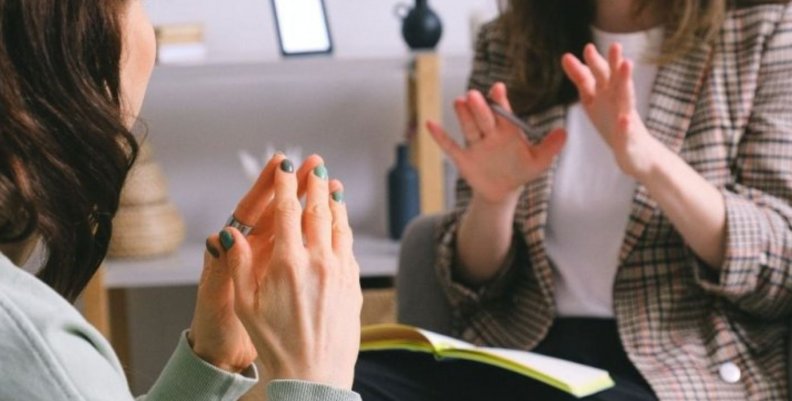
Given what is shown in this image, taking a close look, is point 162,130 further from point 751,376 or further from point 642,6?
point 751,376

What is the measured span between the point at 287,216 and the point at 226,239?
76mm

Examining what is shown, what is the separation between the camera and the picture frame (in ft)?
8.04

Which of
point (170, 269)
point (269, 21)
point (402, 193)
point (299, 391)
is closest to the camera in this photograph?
point (299, 391)

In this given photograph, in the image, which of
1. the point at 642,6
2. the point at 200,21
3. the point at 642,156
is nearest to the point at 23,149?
the point at 642,156

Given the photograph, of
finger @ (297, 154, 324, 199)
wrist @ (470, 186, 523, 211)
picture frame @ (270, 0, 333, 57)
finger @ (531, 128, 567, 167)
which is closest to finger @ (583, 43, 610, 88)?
finger @ (531, 128, 567, 167)

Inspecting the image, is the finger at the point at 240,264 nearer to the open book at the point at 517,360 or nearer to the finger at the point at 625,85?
the open book at the point at 517,360

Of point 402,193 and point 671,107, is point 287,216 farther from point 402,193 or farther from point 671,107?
point 402,193

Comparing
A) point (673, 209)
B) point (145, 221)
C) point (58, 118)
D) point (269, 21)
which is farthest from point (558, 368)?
point (269, 21)

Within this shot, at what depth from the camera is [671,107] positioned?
4.88ft

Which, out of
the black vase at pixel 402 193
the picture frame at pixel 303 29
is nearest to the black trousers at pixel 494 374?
the black vase at pixel 402 193

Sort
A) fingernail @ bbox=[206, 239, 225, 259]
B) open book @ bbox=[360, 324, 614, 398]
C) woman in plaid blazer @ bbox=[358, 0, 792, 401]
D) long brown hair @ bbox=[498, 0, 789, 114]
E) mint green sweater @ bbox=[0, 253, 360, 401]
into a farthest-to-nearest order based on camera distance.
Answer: long brown hair @ bbox=[498, 0, 789, 114] → woman in plaid blazer @ bbox=[358, 0, 792, 401] → open book @ bbox=[360, 324, 614, 398] → fingernail @ bbox=[206, 239, 225, 259] → mint green sweater @ bbox=[0, 253, 360, 401]

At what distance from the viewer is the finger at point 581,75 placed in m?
1.37

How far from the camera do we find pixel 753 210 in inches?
54.9

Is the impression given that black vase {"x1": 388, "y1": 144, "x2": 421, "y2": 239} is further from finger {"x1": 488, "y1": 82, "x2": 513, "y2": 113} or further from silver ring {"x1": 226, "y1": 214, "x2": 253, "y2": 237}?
silver ring {"x1": 226, "y1": 214, "x2": 253, "y2": 237}
